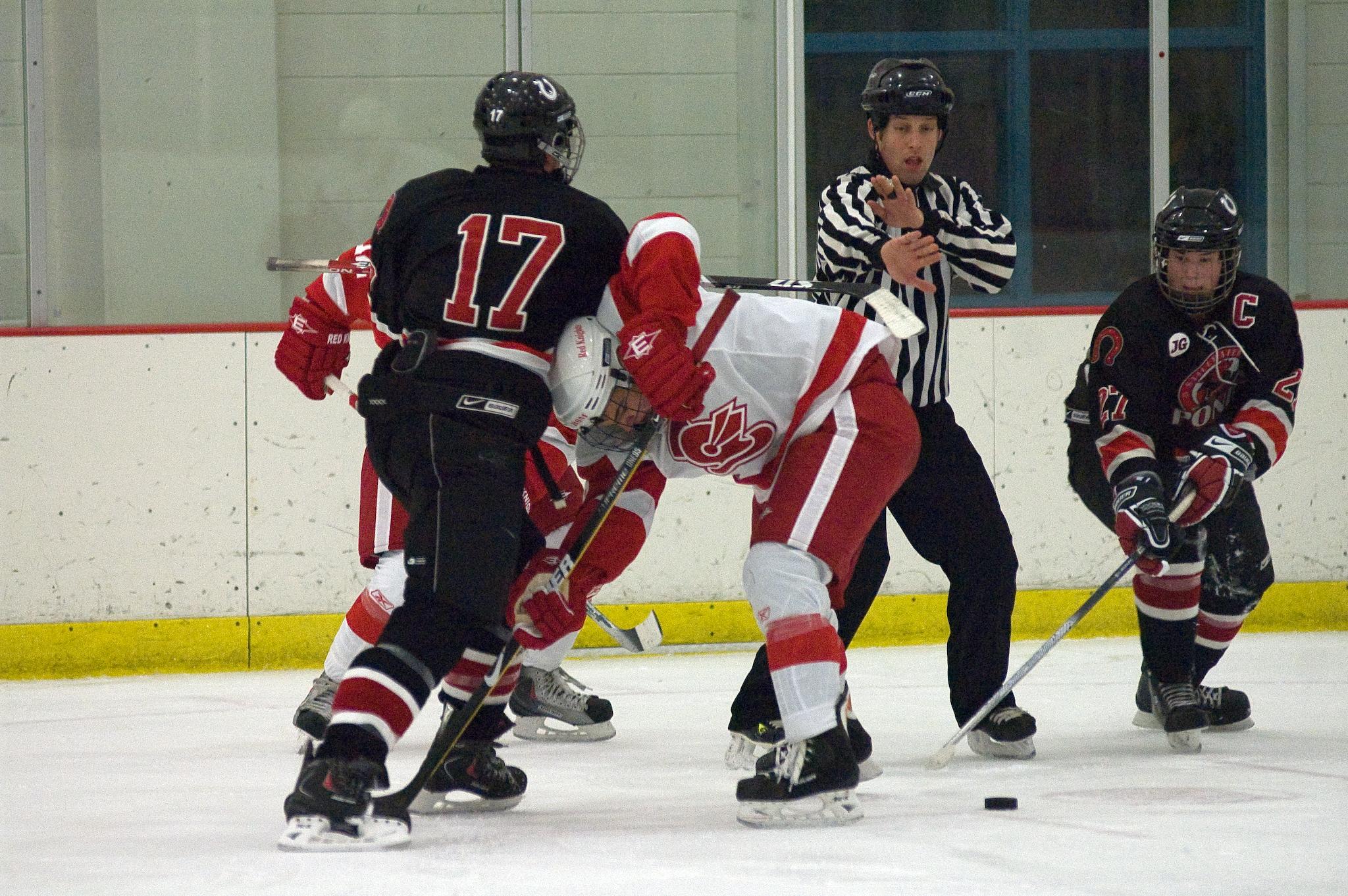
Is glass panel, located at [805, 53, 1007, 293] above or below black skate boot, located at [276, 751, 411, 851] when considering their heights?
above

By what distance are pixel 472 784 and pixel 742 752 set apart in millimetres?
589

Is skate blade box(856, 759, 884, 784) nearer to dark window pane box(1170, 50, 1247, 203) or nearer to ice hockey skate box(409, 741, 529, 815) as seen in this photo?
ice hockey skate box(409, 741, 529, 815)

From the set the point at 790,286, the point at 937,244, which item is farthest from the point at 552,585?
the point at 937,244

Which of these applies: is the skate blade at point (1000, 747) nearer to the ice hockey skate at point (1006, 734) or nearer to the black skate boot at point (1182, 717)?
the ice hockey skate at point (1006, 734)

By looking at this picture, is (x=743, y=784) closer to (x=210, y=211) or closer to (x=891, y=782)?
(x=891, y=782)

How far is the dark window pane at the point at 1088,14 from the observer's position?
4945 millimetres

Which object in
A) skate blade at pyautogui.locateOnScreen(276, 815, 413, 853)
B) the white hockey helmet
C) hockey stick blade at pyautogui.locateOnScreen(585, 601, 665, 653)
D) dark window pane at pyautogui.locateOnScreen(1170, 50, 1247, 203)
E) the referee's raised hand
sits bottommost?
skate blade at pyautogui.locateOnScreen(276, 815, 413, 853)

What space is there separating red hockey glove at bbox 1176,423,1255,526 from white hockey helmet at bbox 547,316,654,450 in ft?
3.57

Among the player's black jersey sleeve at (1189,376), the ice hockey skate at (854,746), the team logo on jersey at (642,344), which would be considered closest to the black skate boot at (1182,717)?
the player's black jersey sleeve at (1189,376)

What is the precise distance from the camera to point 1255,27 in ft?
16.2

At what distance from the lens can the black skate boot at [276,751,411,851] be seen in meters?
2.05

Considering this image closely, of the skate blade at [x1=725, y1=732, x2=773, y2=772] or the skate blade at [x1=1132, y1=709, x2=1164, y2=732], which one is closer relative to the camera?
the skate blade at [x1=725, y1=732, x2=773, y2=772]

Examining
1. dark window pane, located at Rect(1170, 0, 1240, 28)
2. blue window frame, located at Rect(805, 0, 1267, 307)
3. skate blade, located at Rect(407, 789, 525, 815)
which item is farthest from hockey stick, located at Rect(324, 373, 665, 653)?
dark window pane, located at Rect(1170, 0, 1240, 28)

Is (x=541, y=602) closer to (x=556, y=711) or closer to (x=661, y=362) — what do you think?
(x=661, y=362)
